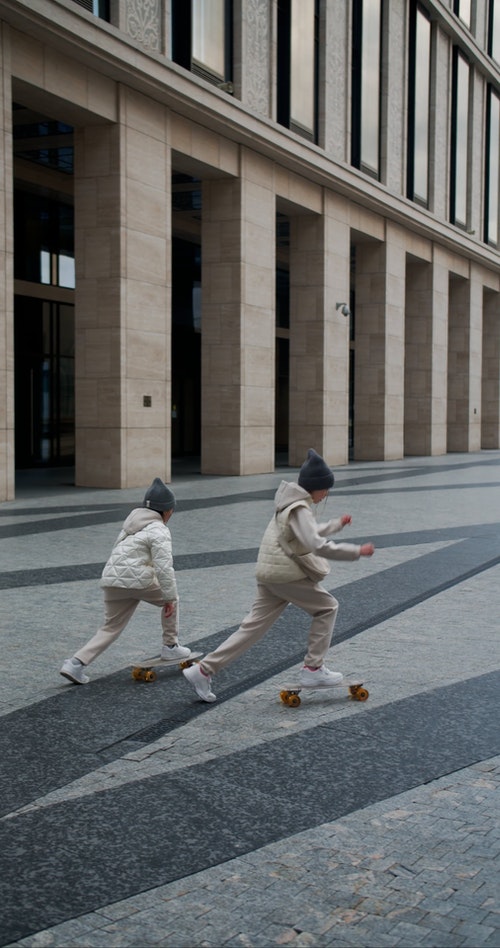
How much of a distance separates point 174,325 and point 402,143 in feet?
30.4

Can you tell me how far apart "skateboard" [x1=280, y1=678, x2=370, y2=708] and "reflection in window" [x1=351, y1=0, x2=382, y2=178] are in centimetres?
2567

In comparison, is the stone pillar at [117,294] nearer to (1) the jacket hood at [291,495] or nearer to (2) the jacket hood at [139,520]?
(2) the jacket hood at [139,520]

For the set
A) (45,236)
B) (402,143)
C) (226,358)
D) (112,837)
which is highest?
(402,143)

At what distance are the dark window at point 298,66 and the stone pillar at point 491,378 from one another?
64.1ft

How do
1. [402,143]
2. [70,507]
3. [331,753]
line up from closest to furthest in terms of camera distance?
[331,753], [70,507], [402,143]

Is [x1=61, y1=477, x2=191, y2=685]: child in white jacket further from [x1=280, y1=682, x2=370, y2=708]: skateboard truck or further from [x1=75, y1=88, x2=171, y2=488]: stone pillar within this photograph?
[x1=75, y1=88, x2=171, y2=488]: stone pillar

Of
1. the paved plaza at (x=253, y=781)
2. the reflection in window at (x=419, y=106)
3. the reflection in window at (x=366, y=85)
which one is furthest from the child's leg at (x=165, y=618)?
the reflection in window at (x=419, y=106)

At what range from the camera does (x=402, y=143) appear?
3209cm

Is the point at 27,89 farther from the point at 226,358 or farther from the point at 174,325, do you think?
the point at 174,325

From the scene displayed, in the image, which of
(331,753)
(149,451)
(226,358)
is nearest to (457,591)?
(331,753)

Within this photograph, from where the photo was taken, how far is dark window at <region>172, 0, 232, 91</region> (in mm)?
20688

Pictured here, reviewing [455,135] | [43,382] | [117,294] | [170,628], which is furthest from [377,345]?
[170,628]

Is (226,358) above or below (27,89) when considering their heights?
below

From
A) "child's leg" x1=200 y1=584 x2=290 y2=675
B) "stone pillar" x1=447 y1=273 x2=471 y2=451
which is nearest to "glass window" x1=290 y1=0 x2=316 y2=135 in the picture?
"stone pillar" x1=447 y1=273 x2=471 y2=451
